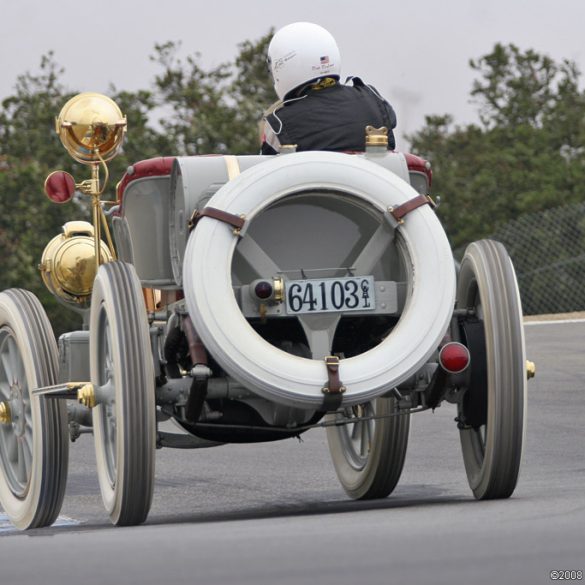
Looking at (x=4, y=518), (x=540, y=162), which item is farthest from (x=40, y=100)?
(x=4, y=518)

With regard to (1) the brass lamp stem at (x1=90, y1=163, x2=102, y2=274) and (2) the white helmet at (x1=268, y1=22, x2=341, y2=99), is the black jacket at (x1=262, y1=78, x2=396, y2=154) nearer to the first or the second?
(2) the white helmet at (x1=268, y1=22, x2=341, y2=99)

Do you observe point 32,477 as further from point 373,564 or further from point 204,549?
point 373,564

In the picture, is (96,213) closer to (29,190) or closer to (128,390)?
(128,390)

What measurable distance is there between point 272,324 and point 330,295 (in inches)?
17.4

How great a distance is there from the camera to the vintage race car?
6.70 m

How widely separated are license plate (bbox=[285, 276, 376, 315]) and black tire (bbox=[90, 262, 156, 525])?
60cm

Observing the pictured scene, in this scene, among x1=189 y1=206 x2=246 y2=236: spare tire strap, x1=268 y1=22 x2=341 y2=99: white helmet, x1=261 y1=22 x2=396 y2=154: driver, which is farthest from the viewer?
x1=268 y1=22 x2=341 y2=99: white helmet

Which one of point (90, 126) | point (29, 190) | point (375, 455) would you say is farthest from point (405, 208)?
point (29, 190)

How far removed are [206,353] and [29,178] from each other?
75.6 ft

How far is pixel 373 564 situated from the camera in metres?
4.75

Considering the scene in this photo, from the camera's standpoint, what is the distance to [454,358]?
6.83m

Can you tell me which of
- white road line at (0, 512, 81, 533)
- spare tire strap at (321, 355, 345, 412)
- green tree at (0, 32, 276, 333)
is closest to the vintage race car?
spare tire strap at (321, 355, 345, 412)

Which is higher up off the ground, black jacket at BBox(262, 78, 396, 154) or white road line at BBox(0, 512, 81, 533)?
black jacket at BBox(262, 78, 396, 154)

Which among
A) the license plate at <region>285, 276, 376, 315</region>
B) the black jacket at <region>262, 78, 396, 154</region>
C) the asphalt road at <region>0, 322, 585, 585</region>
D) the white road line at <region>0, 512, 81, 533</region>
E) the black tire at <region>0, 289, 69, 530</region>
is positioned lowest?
the white road line at <region>0, 512, 81, 533</region>
